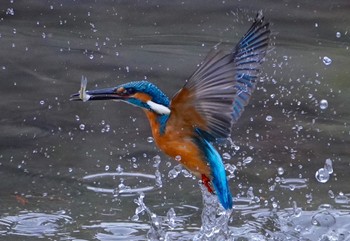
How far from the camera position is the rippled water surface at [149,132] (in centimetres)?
395

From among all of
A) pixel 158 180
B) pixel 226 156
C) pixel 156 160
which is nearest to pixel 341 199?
pixel 226 156

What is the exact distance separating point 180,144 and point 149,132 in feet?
7.30

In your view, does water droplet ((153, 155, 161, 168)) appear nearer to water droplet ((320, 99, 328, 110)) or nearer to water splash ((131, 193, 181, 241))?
water splash ((131, 193, 181, 241))

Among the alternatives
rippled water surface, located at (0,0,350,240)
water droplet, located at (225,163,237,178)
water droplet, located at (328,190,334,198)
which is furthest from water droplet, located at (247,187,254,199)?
water droplet, located at (328,190,334,198)

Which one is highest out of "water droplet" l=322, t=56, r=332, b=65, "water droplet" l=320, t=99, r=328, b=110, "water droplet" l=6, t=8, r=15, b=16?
"water droplet" l=6, t=8, r=15, b=16

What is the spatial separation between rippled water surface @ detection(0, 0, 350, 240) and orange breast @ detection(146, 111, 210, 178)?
63 cm

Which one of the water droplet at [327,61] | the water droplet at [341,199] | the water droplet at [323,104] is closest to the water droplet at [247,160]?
the water droplet at [341,199]

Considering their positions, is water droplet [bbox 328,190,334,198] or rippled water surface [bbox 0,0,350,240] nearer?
rippled water surface [bbox 0,0,350,240]

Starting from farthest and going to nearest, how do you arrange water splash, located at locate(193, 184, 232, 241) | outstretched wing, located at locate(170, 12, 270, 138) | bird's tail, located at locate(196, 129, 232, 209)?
water splash, located at locate(193, 184, 232, 241), bird's tail, located at locate(196, 129, 232, 209), outstretched wing, located at locate(170, 12, 270, 138)

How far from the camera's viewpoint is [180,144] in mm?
2941

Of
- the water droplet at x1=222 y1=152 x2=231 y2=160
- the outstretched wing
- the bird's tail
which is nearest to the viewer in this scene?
the outstretched wing

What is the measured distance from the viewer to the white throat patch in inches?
111

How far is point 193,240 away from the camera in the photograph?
3713 millimetres

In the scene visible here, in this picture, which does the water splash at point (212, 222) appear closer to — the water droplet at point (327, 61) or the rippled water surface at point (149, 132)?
the rippled water surface at point (149, 132)
